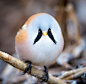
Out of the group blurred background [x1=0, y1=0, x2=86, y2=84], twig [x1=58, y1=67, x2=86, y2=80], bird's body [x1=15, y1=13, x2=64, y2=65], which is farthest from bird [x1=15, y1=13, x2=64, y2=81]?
blurred background [x1=0, y1=0, x2=86, y2=84]

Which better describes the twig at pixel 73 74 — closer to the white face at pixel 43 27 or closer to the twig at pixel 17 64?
the twig at pixel 17 64

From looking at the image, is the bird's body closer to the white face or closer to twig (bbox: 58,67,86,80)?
the white face

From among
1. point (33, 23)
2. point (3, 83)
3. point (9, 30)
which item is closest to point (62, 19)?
point (9, 30)

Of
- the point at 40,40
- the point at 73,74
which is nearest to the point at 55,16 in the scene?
the point at 73,74

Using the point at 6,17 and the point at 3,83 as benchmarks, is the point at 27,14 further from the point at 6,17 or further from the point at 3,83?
the point at 3,83

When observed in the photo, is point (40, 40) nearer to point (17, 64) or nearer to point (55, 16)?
point (17, 64)
